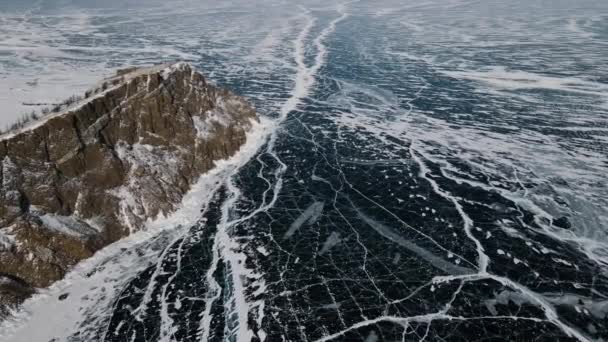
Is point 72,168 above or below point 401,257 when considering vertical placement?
above

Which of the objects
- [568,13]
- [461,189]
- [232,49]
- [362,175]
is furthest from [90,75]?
[568,13]

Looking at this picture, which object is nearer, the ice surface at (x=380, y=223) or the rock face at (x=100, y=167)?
the ice surface at (x=380, y=223)

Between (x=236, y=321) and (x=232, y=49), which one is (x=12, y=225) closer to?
(x=236, y=321)

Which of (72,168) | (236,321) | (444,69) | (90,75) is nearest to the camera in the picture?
(236,321)

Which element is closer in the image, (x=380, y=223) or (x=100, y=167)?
(x=380, y=223)

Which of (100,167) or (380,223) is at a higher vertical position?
(100,167)

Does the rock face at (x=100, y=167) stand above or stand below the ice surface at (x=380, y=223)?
above

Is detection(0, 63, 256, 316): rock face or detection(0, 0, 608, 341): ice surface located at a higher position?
detection(0, 63, 256, 316): rock face

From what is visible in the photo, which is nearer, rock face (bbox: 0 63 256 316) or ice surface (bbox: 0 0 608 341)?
ice surface (bbox: 0 0 608 341)
